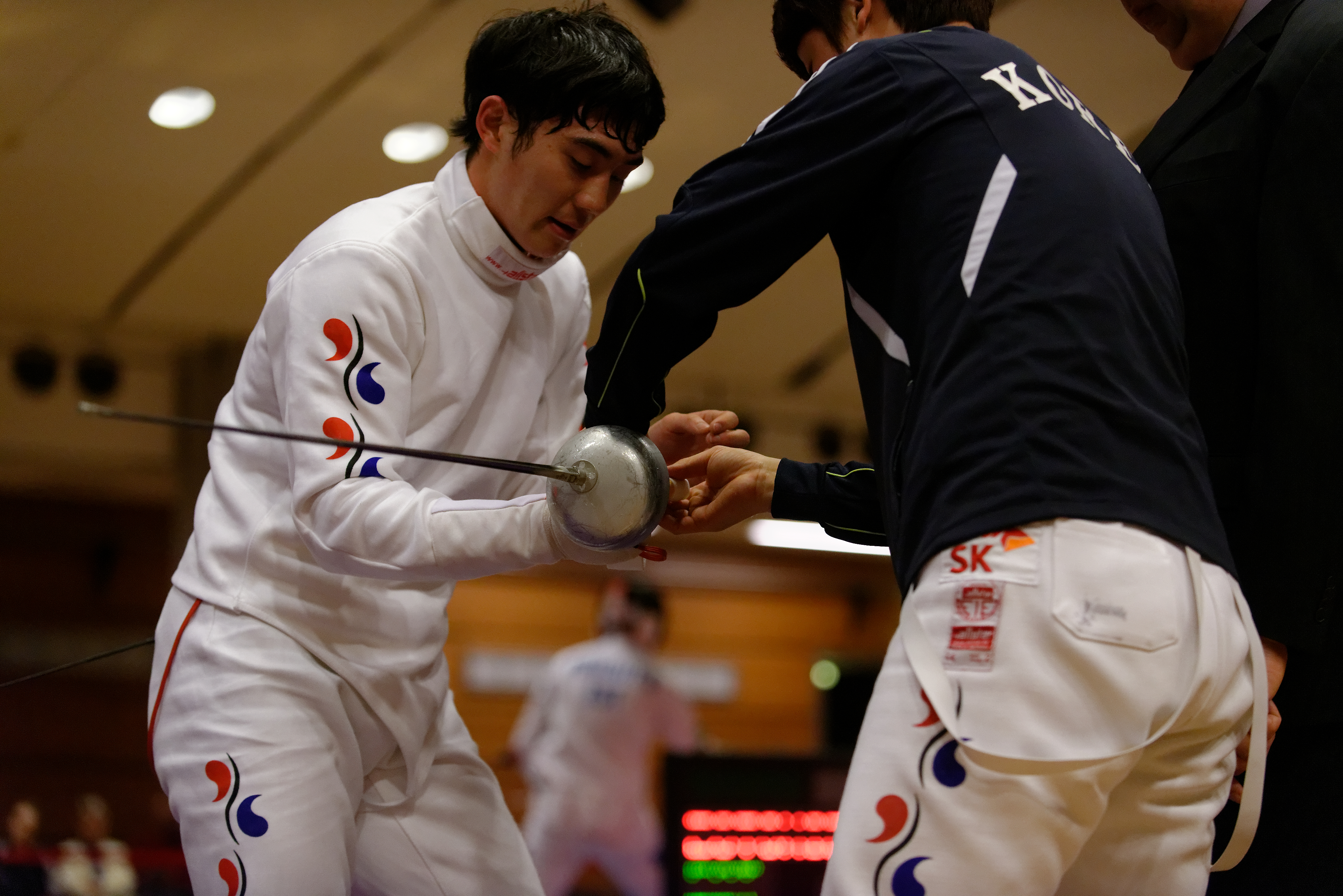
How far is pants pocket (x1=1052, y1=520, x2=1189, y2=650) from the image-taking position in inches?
47.0

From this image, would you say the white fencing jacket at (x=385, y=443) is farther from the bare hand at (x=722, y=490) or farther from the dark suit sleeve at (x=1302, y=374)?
the dark suit sleeve at (x=1302, y=374)

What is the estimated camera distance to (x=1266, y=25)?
1825mm

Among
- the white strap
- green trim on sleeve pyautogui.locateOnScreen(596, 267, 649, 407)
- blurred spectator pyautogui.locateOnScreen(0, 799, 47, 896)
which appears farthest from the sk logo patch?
blurred spectator pyautogui.locateOnScreen(0, 799, 47, 896)

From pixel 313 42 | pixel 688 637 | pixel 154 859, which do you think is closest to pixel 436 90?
pixel 313 42

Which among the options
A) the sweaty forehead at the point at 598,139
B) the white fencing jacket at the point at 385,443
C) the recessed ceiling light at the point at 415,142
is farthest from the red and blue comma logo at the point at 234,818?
the recessed ceiling light at the point at 415,142

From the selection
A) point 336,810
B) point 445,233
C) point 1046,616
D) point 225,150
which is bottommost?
point 336,810

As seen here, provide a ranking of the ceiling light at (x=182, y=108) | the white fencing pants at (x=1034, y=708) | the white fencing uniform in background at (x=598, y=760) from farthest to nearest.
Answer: the white fencing uniform in background at (x=598, y=760)
the ceiling light at (x=182, y=108)
the white fencing pants at (x=1034, y=708)

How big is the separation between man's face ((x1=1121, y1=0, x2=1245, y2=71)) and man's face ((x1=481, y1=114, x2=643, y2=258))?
2.73ft

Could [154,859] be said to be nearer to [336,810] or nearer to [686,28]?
[336,810]

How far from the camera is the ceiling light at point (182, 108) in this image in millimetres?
5121

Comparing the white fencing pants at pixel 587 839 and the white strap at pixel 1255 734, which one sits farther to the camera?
the white fencing pants at pixel 587 839

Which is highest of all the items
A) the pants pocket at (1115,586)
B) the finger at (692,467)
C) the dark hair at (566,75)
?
the dark hair at (566,75)

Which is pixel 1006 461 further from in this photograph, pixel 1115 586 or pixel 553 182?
pixel 553 182

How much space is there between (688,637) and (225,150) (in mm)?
5508
